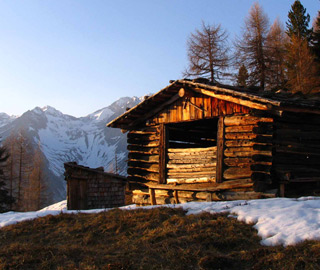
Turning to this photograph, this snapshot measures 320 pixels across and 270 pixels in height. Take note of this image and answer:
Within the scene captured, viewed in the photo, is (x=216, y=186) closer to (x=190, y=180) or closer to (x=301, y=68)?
(x=190, y=180)

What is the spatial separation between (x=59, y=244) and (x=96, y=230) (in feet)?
2.78

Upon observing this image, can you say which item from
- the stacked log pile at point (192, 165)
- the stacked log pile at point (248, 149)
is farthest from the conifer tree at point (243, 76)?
the stacked log pile at point (248, 149)

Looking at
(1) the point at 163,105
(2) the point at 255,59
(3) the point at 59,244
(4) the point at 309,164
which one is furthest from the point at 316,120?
(2) the point at 255,59

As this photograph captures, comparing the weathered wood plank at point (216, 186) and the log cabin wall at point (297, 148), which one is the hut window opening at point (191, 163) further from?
the log cabin wall at point (297, 148)

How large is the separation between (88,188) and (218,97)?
1314cm

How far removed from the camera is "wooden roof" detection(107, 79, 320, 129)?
9.55 meters

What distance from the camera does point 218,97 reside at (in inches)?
434

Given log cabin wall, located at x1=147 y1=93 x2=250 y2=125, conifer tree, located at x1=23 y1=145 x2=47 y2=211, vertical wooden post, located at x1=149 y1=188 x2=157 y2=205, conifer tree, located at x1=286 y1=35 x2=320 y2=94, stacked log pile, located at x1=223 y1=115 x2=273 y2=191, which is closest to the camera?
stacked log pile, located at x1=223 y1=115 x2=273 y2=191

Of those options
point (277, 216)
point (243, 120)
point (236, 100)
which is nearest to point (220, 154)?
point (243, 120)

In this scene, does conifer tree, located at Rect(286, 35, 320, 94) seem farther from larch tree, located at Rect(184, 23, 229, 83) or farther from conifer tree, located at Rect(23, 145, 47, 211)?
conifer tree, located at Rect(23, 145, 47, 211)

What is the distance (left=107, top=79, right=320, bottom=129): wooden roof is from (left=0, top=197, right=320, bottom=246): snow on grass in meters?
2.80

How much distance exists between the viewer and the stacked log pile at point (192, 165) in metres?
11.6

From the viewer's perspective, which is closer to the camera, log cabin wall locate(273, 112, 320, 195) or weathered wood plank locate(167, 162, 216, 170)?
log cabin wall locate(273, 112, 320, 195)

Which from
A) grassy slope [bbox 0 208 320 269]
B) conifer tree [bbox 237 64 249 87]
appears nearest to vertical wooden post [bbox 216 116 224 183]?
grassy slope [bbox 0 208 320 269]
